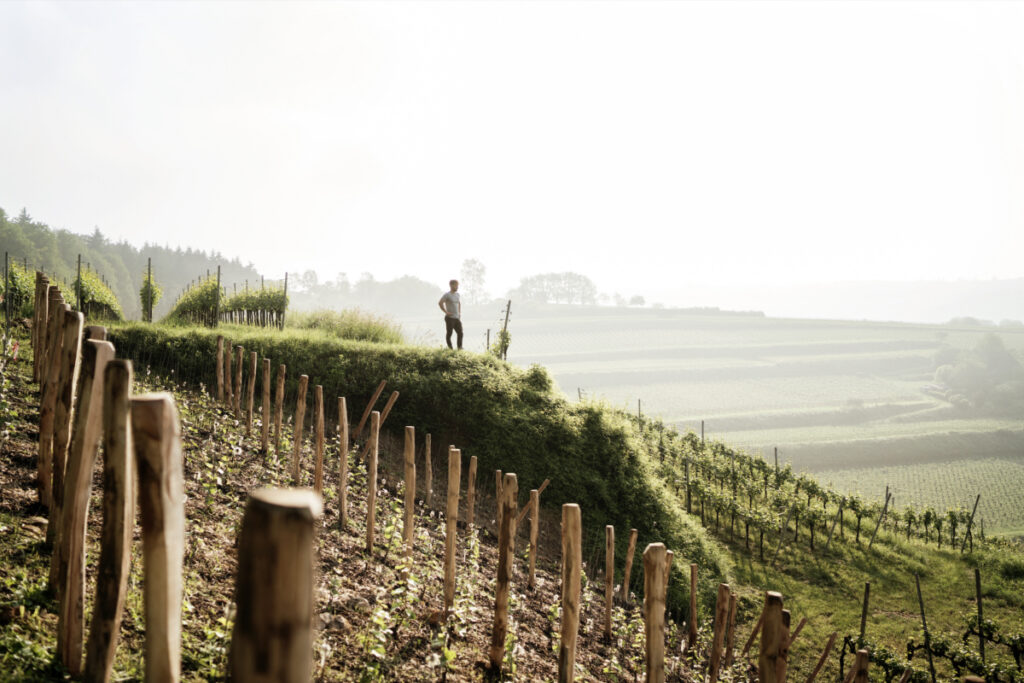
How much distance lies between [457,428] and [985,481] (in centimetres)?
6592

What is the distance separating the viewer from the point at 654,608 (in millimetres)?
2781

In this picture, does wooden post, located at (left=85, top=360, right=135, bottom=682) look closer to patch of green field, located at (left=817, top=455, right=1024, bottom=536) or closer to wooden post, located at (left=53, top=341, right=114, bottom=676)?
wooden post, located at (left=53, top=341, right=114, bottom=676)

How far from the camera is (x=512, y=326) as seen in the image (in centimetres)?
12000

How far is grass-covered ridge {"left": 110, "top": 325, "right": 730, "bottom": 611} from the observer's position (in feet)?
45.7

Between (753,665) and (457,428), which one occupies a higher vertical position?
(457,428)

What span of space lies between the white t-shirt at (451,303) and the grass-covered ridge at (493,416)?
1.24 meters

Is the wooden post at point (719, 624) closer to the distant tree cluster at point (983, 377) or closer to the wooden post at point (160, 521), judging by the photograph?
the wooden post at point (160, 521)

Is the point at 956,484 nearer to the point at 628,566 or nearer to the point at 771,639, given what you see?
the point at 628,566

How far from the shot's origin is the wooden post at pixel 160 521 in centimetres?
150

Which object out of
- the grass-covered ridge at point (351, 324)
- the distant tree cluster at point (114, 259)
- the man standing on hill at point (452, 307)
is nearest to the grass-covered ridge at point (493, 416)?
the man standing on hill at point (452, 307)

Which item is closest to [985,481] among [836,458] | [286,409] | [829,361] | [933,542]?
[836,458]

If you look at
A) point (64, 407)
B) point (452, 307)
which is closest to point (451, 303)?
point (452, 307)

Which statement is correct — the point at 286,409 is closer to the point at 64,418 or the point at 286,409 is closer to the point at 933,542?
the point at 64,418

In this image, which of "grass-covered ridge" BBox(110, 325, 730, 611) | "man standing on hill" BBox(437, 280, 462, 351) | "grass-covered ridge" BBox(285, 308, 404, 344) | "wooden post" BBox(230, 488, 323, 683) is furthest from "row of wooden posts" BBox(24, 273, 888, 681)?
"grass-covered ridge" BBox(285, 308, 404, 344)
